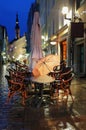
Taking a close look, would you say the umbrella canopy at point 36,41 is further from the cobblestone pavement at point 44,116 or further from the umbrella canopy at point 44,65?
the cobblestone pavement at point 44,116

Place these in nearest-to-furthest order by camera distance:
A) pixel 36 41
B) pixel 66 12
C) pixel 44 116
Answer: pixel 44 116, pixel 36 41, pixel 66 12

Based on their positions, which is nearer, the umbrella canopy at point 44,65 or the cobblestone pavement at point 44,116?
the cobblestone pavement at point 44,116

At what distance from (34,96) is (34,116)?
139 inches

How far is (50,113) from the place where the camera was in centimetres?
933

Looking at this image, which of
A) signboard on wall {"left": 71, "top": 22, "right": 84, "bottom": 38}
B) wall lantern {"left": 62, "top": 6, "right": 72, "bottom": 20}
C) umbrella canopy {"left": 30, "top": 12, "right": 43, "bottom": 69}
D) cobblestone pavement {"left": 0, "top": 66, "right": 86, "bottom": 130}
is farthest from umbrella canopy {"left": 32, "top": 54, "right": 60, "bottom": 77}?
wall lantern {"left": 62, "top": 6, "right": 72, "bottom": 20}

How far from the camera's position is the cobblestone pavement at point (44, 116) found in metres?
7.69

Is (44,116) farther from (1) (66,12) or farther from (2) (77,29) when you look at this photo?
(1) (66,12)

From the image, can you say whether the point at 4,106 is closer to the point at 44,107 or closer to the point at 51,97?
the point at 44,107

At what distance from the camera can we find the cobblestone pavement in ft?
25.2

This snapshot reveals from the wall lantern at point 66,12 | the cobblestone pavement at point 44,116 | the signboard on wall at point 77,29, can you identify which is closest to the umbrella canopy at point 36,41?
the cobblestone pavement at point 44,116

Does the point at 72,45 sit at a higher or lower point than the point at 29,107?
higher

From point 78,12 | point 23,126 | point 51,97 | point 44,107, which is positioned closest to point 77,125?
point 23,126

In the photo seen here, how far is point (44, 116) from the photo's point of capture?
29.0 ft

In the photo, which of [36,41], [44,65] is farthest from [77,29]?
[44,65]
